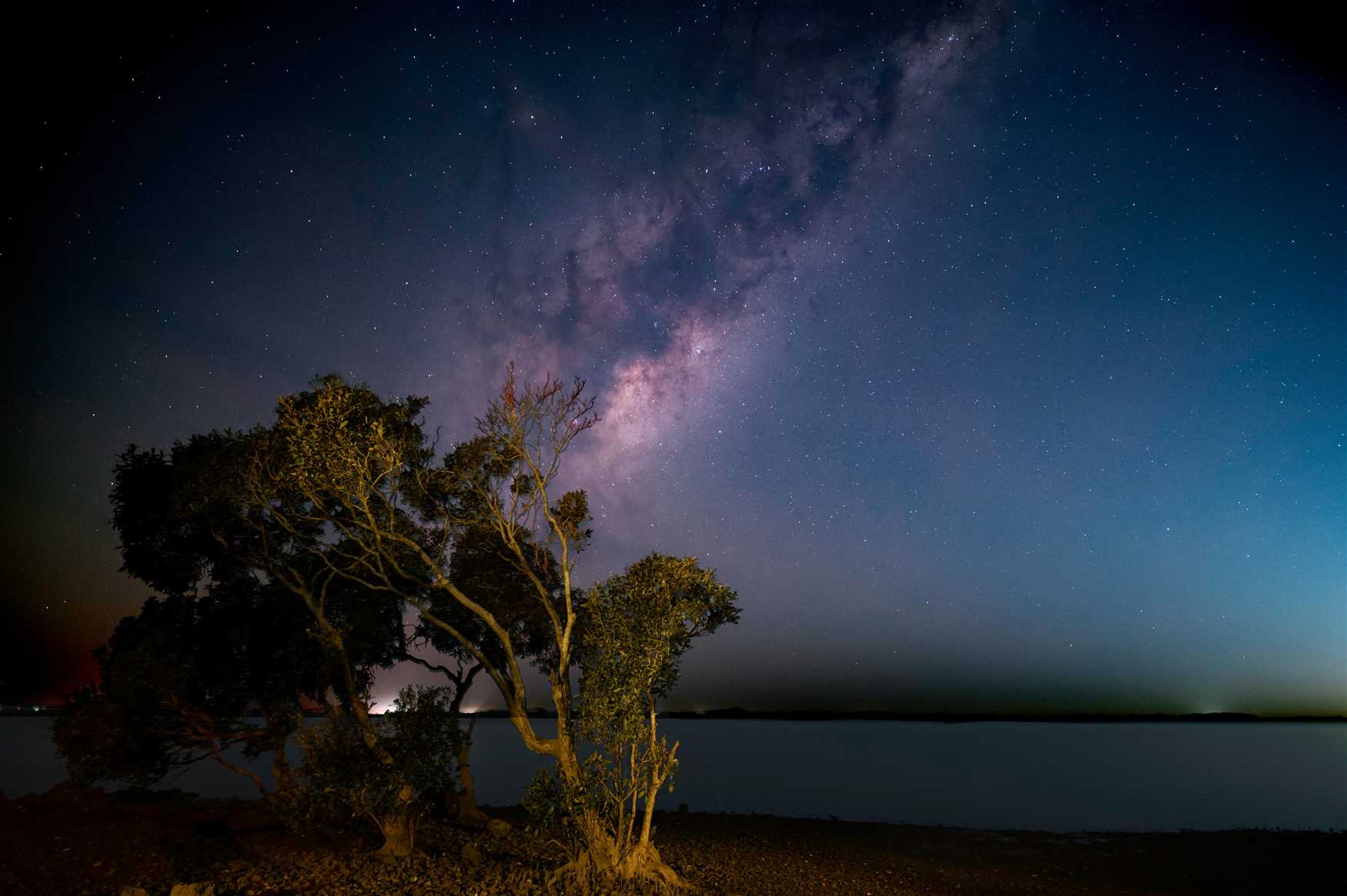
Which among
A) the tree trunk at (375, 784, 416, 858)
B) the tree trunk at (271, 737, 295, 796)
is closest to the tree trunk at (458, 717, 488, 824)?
the tree trunk at (375, 784, 416, 858)

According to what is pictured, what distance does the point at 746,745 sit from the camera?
120m

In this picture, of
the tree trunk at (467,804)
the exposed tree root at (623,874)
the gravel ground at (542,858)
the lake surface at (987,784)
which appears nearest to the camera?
the exposed tree root at (623,874)

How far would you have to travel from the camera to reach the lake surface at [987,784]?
141 feet

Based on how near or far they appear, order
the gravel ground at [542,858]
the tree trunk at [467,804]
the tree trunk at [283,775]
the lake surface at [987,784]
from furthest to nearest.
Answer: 1. the lake surface at [987,784]
2. the tree trunk at [467,804]
3. the tree trunk at [283,775]
4. the gravel ground at [542,858]

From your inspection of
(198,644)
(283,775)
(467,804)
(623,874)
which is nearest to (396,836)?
(283,775)

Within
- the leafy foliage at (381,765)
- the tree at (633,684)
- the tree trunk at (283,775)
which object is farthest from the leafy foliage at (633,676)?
the tree trunk at (283,775)

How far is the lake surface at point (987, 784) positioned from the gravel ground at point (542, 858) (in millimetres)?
5853

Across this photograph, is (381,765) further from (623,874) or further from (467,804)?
(467,804)

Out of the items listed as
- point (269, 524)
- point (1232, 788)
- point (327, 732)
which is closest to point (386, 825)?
point (327, 732)

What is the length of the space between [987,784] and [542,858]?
188ft

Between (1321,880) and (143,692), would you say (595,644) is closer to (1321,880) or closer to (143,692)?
(143,692)

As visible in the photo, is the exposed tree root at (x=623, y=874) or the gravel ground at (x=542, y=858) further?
the gravel ground at (x=542, y=858)

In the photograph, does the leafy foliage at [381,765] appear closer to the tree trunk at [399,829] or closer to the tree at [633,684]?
the tree trunk at [399,829]

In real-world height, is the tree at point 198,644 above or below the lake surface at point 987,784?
above
